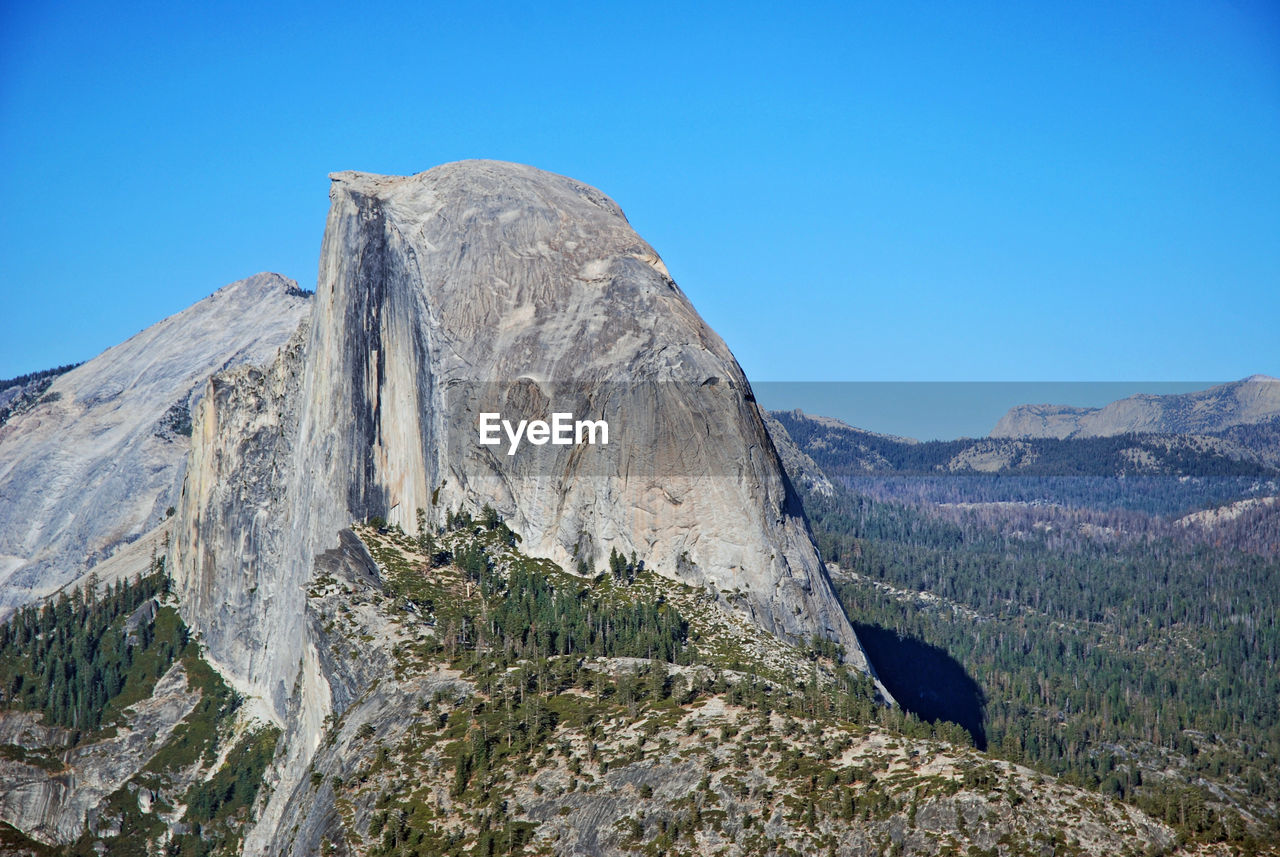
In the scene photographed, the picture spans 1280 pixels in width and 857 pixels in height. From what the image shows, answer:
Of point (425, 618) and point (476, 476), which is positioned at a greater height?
point (476, 476)

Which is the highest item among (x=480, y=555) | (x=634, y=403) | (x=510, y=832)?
(x=634, y=403)

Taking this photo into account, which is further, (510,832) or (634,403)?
(634,403)

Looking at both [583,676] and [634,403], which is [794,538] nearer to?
[634,403]

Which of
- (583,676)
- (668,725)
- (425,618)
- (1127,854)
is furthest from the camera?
(425,618)

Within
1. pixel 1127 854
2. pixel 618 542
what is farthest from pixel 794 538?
pixel 1127 854

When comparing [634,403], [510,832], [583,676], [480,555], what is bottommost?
[510,832]

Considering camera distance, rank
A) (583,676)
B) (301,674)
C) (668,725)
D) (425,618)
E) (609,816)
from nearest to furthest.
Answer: (609,816), (668,725), (583,676), (425,618), (301,674)

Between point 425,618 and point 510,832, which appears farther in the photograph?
point 425,618

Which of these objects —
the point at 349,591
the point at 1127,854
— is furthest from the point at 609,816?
the point at 349,591

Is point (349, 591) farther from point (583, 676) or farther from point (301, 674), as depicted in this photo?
point (583, 676)
